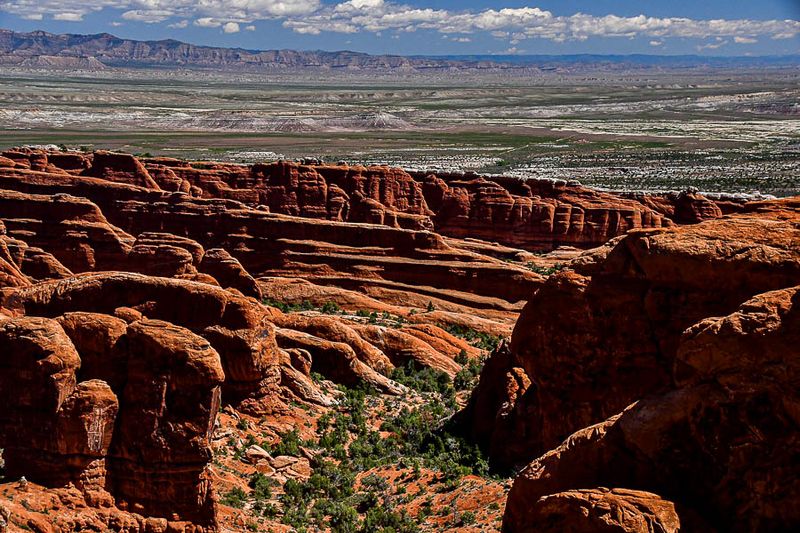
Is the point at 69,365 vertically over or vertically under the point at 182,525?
over

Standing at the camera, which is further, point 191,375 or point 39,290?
point 39,290

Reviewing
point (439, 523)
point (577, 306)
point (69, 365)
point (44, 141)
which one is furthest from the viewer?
point (44, 141)

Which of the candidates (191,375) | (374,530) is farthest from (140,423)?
(374,530)

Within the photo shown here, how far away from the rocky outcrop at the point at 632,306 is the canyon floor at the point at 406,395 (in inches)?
1.9

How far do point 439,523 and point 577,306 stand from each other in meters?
6.40

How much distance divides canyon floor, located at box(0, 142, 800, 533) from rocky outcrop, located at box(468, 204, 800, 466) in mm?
48

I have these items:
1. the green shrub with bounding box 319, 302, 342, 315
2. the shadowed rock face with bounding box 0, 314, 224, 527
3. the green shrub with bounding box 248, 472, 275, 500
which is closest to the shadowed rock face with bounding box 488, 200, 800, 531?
the shadowed rock face with bounding box 0, 314, 224, 527

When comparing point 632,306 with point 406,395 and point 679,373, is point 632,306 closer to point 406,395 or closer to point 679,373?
point 679,373

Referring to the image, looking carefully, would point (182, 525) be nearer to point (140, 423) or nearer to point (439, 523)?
point (140, 423)

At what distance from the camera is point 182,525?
66.6 feet

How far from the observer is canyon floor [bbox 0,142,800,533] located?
14.0m

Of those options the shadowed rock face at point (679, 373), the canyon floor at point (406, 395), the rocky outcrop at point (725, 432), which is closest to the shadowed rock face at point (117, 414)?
the canyon floor at point (406, 395)

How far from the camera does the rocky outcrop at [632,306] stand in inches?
714

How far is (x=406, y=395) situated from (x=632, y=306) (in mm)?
15902
